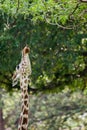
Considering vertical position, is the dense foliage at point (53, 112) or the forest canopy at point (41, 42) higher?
the forest canopy at point (41, 42)

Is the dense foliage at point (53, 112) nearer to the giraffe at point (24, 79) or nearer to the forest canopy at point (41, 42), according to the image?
the forest canopy at point (41, 42)

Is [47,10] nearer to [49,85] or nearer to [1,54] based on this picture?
[1,54]

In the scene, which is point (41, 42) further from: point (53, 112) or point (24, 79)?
point (53, 112)

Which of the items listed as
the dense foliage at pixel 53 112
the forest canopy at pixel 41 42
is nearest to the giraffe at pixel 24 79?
the forest canopy at pixel 41 42

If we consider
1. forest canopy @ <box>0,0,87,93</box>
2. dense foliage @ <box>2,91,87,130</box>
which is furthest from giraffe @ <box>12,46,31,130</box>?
dense foliage @ <box>2,91,87,130</box>

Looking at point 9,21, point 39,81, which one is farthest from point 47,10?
point 39,81

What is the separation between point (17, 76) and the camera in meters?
2.25

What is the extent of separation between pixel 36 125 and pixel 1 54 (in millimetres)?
7217

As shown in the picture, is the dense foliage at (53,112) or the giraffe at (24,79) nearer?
the giraffe at (24,79)

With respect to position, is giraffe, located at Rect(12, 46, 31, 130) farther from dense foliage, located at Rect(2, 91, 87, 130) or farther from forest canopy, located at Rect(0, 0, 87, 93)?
dense foliage, located at Rect(2, 91, 87, 130)

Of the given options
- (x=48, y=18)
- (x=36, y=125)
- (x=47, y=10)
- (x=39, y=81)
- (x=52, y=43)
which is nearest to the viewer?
(x=47, y=10)

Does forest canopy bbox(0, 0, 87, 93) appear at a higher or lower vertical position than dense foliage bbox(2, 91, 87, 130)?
higher

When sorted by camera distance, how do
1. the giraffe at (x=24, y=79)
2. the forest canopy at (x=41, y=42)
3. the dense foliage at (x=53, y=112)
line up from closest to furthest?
1. the giraffe at (x=24, y=79)
2. the forest canopy at (x=41, y=42)
3. the dense foliage at (x=53, y=112)

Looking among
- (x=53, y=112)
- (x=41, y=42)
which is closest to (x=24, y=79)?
(x=41, y=42)
